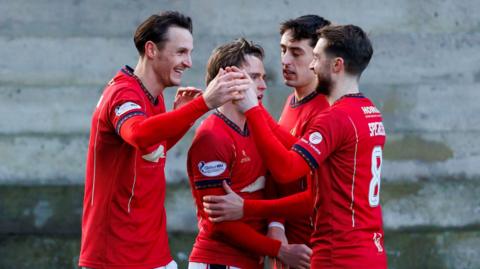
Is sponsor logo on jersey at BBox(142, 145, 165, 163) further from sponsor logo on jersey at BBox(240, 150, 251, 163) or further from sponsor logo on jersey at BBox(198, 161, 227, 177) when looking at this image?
sponsor logo on jersey at BBox(240, 150, 251, 163)

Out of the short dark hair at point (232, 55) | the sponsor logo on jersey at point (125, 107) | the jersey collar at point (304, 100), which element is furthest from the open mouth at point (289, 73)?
the sponsor logo on jersey at point (125, 107)

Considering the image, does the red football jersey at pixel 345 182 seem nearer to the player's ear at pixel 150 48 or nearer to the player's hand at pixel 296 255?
the player's hand at pixel 296 255

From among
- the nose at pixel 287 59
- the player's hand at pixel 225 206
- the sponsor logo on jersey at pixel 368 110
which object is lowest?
the player's hand at pixel 225 206

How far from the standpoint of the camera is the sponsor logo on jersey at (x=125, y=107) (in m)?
5.68

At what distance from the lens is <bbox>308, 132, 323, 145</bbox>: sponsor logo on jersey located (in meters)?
5.58

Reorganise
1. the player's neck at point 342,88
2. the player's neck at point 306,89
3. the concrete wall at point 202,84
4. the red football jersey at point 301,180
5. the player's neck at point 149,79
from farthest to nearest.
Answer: the concrete wall at point 202,84, the player's neck at point 306,89, the red football jersey at point 301,180, the player's neck at point 149,79, the player's neck at point 342,88

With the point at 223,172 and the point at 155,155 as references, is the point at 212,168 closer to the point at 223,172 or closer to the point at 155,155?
the point at 223,172

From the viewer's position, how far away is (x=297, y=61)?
258 inches

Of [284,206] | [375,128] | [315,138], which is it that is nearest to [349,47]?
[375,128]

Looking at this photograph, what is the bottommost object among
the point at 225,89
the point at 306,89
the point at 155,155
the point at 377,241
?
the point at 377,241

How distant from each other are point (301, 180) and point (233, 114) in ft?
1.97

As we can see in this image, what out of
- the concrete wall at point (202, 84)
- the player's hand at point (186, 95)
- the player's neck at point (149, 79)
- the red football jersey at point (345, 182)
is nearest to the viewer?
the red football jersey at point (345, 182)

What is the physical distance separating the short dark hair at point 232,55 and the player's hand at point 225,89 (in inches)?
15.2

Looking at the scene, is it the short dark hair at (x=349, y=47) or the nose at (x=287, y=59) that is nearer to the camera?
the short dark hair at (x=349, y=47)
